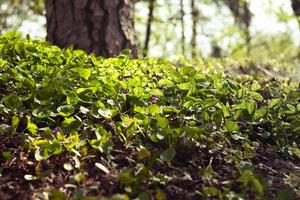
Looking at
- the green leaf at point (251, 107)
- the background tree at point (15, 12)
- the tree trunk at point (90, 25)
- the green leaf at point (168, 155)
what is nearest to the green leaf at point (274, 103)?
the green leaf at point (251, 107)

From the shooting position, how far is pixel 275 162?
7.44 ft

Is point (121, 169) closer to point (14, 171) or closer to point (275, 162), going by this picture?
point (14, 171)

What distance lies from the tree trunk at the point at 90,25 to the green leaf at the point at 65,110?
199cm

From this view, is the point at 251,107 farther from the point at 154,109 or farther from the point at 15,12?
the point at 15,12

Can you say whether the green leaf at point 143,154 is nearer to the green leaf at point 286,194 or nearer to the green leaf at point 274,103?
the green leaf at point 286,194

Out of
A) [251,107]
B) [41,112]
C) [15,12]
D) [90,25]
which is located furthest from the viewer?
[15,12]

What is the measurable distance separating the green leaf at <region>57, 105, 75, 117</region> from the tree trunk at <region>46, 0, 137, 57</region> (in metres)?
1.99

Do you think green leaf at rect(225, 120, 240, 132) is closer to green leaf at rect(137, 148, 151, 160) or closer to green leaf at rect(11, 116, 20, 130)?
green leaf at rect(137, 148, 151, 160)

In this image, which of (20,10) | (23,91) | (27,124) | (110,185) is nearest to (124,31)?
(23,91)

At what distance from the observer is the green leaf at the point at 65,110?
2.21m

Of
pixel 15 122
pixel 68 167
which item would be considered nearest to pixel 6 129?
pixel 15 122

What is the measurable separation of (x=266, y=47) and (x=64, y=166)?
15.0 m

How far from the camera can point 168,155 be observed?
1976 mm

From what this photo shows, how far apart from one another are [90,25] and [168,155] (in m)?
2.48
